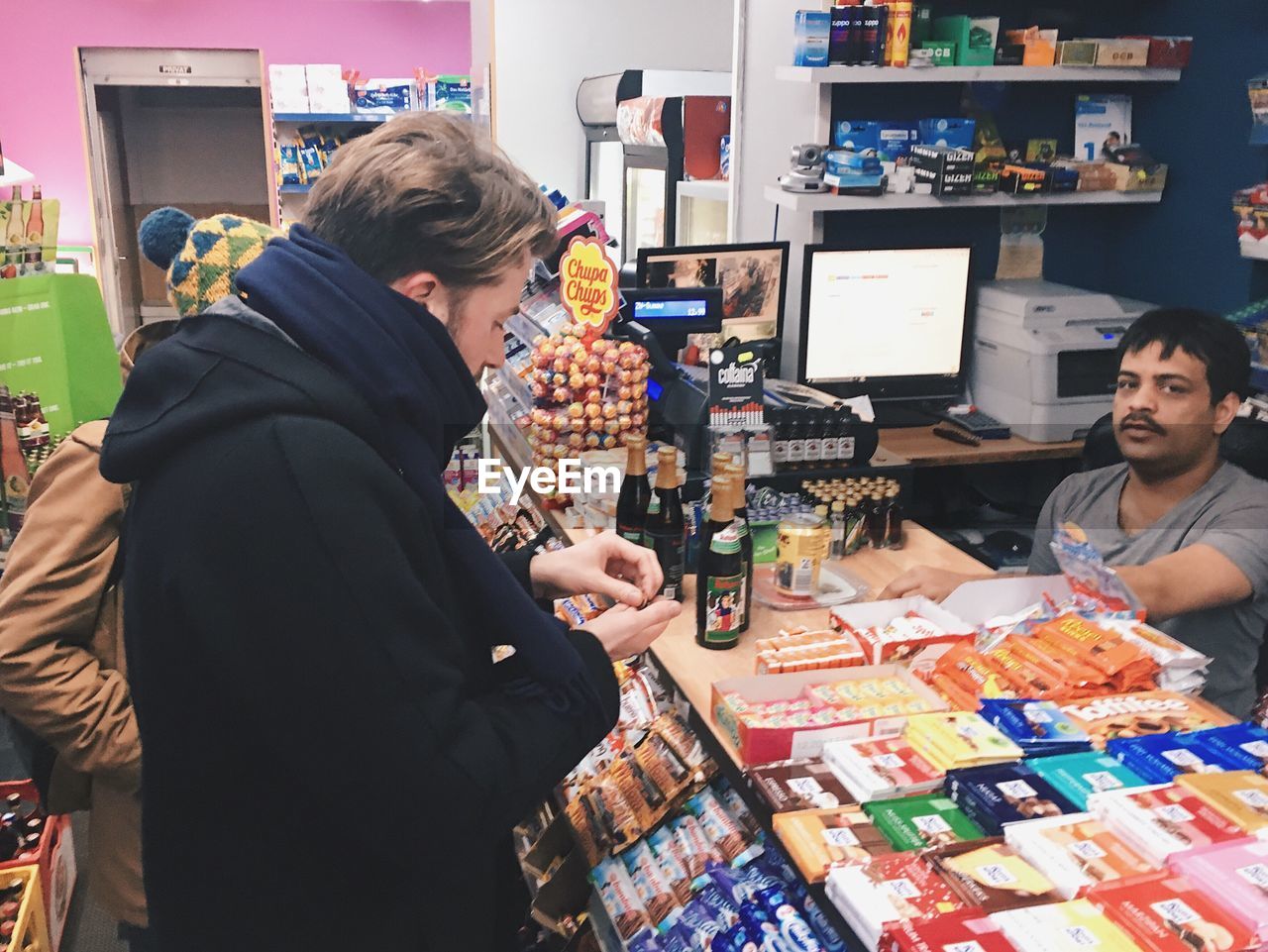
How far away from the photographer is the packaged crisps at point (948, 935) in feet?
3.65

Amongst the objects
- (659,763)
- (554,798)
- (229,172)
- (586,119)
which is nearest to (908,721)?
(659,763)

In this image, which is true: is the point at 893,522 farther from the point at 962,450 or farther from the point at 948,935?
the point at 948,935

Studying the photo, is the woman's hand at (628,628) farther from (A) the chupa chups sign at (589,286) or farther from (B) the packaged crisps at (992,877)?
(A) the chupa chups sign at (589,286)

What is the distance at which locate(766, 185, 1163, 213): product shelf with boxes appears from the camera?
376cm

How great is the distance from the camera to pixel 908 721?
1593mm

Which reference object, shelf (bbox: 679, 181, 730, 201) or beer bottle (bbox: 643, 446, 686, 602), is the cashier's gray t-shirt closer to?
beer bottle (bbox: 643, 446, 686, 602)

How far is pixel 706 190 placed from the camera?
4734 millimetres

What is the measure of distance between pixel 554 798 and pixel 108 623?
1080 millimetres

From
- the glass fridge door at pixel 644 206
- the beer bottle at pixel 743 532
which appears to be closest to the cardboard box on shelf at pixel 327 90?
the glass fridge door at pixel 644 206

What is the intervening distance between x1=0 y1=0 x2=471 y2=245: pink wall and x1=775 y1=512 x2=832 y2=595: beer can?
955 cm

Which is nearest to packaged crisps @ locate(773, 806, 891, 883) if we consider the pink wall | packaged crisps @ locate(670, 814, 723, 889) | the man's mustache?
packaged crisps @ locate(670, 814, 723, 889)

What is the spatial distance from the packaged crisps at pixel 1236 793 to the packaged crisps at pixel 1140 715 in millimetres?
156

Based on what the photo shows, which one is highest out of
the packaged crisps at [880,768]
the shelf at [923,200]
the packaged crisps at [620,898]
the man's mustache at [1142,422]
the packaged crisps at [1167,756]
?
the shelf at [923,200]

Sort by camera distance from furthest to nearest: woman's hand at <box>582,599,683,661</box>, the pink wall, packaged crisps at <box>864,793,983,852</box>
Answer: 1. the pink wall
2. woman's hand at <box>582,599,683,661</box>
3. packaged crisps at <box>864,793,983,852</box>
